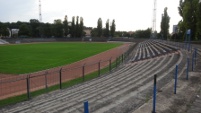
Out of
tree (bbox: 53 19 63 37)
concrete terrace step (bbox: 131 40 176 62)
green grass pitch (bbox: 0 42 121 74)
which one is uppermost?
tree (bbox: 53 19 63 37)

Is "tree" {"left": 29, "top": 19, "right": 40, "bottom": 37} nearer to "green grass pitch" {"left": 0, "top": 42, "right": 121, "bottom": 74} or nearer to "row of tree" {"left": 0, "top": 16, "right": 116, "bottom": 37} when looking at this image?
"row of tree" {"left": 0, "top": 16, "right": 116, "bottom": 37}

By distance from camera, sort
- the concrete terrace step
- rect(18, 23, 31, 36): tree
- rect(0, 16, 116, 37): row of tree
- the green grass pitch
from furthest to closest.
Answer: rect(18, 23, 31, 36): tree, rect(0, 16, 116, 37): row of tree, the concrete terrace step, the green grass pitch

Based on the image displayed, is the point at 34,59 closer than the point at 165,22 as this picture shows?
Yes

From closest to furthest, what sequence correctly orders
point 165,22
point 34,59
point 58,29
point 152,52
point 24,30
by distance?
point 152,52 < point 34,59 < point 165,22 < point 58,29 < point 24,30

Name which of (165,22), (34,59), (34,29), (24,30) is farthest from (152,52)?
(34,29)

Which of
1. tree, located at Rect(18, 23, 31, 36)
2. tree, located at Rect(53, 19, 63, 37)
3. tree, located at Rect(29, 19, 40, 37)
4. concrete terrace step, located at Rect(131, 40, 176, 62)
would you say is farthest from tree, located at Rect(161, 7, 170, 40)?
tree, located at Rect(18, 23, 31, 36)

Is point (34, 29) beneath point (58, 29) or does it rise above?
above

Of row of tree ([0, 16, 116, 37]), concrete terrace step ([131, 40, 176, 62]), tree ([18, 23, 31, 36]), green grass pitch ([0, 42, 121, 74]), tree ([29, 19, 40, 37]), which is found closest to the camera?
green grass pitch ([0, 42, 121, 74])

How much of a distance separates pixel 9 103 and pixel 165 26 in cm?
7217

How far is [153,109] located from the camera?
350 inches

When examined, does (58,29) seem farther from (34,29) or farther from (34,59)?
(34,59)

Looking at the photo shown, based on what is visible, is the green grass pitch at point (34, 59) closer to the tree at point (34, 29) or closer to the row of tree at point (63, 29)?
the row of tree at point (63, 29)

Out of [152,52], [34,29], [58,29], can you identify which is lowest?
[152,52]

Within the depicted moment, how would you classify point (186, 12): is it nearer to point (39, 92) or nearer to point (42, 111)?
point (39, 92)
